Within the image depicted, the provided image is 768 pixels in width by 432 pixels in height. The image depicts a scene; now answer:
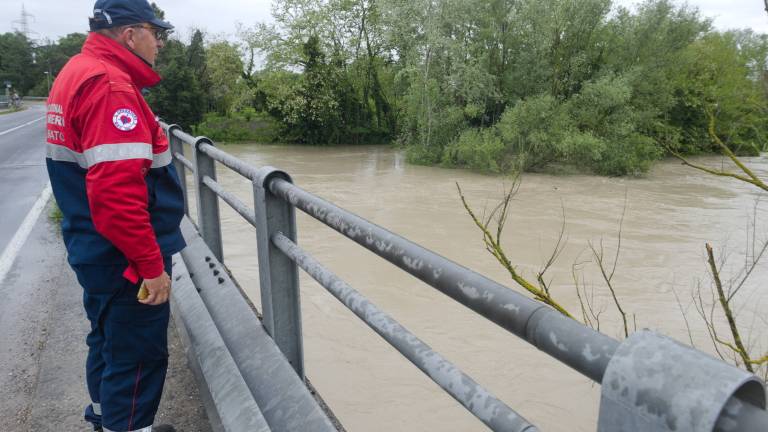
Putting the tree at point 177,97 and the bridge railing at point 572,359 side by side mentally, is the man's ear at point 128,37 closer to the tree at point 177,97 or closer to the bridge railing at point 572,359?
the bridge railing at point 572,359

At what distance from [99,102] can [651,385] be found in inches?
76.3

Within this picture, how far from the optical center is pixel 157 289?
215cm

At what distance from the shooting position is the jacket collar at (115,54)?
210 cm

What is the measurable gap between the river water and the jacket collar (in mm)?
3145

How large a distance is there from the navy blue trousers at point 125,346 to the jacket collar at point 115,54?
79cm

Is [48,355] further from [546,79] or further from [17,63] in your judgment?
[17,63]

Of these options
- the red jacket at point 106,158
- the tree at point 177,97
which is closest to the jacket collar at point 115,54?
the red jacket at point 106,158

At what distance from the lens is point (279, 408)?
200 cm

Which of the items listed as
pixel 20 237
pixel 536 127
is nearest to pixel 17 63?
pixel 536 127

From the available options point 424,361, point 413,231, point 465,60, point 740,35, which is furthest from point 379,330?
point 740,35

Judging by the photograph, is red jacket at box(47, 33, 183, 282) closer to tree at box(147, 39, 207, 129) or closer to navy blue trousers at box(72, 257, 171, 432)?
navy blue trousers at box(72, 257, 171, 432)

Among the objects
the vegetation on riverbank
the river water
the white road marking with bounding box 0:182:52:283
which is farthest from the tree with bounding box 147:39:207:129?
the white road marking with bounding box 0:182:52:283

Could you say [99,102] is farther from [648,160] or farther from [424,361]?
[648,160]

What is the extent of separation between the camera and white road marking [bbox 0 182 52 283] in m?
5.04
